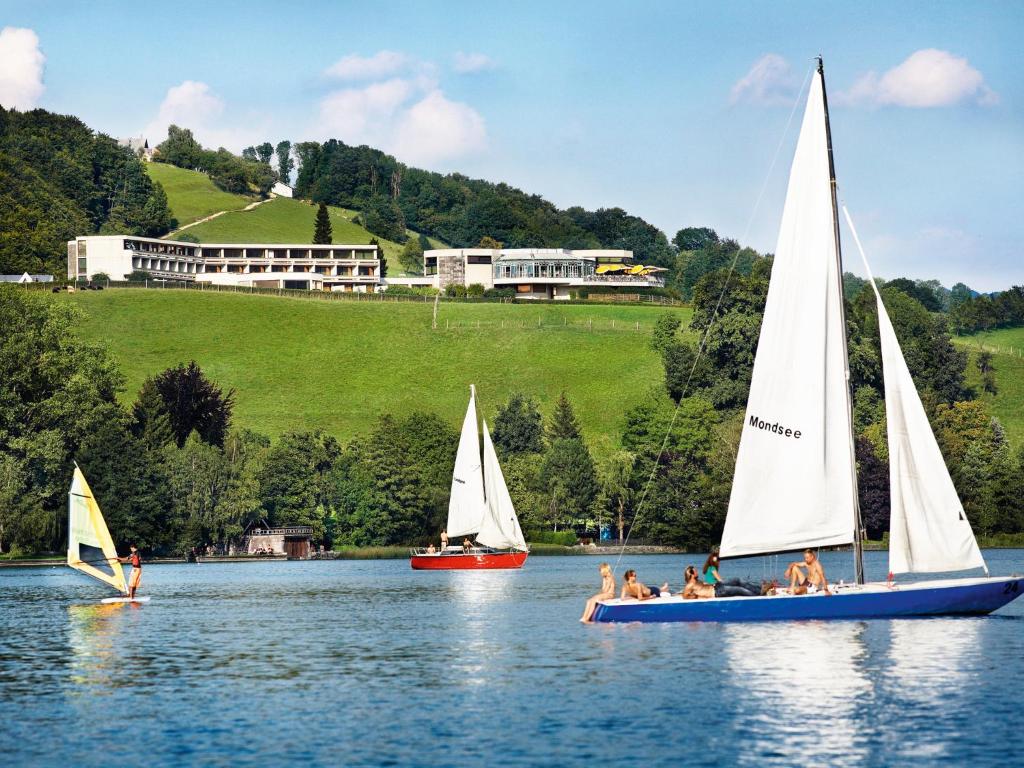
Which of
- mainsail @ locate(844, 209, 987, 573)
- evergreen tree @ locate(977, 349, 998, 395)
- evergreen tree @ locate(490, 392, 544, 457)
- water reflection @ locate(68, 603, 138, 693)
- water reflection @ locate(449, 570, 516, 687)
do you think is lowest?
water reflection @ locate(449, 570, 516, 687)

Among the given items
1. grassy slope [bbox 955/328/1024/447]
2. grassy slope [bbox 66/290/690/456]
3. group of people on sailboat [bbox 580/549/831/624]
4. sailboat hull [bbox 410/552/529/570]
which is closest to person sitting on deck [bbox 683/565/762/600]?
group of people on sailboat [bbox 580/549/831/624]

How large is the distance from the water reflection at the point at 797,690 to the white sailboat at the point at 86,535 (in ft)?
99.5

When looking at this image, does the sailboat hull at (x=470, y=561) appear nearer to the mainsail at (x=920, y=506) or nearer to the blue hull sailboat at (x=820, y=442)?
the blue hull sailboat at (x=820, y=442)

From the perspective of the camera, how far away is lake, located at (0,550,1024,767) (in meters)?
29.2

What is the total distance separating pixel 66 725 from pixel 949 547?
25.1 meters

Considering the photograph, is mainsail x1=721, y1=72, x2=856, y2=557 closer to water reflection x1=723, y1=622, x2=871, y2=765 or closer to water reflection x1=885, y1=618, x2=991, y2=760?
water reflection x1=723, y1=622, x2=871, y2=765

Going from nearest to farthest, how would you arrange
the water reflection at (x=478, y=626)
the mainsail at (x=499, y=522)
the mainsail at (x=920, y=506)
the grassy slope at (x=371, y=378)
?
the water reflection at (x=478, y=626) → the mainsail at (x=920, y=506) → the mainsail at (x=499, y=522) → the grassy slope at (x=371, y=378)

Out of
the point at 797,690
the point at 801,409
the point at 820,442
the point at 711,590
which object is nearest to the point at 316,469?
the point at 711,590

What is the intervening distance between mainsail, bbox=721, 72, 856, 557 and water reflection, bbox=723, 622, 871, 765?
3.07m

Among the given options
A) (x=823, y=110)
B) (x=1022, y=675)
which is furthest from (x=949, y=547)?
(x=823, y=110)

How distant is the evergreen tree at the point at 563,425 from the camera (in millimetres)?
160125

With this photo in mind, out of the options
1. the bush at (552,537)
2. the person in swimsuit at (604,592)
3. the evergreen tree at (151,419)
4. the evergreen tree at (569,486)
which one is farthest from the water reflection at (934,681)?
the evergreen tree at (151,419)

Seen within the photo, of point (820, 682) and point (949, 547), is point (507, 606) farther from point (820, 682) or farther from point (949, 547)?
point (820, 682)

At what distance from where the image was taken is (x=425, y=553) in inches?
4087
